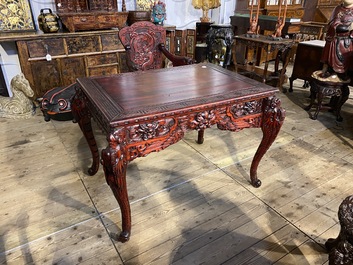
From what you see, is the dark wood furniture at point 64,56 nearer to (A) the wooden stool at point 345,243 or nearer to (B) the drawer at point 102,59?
(B) the drawer at point 102,59

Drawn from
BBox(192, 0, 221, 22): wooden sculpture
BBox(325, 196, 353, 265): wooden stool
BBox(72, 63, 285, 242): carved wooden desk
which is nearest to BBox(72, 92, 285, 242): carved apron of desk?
BBox(72, 63, 285, 242): carved wooden desk

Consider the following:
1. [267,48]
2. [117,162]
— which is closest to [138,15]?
[267,48]

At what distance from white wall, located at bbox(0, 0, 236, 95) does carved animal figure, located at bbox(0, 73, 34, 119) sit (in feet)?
1.81

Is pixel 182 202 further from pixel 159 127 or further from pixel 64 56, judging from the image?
pixel 64 56

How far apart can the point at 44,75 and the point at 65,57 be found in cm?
30

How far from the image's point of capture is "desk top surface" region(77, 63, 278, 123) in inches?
46.9

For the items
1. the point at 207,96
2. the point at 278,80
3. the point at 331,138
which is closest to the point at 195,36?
the point at 278,80

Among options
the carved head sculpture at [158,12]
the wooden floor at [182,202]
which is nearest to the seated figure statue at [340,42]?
the wooden floor at [182,202]

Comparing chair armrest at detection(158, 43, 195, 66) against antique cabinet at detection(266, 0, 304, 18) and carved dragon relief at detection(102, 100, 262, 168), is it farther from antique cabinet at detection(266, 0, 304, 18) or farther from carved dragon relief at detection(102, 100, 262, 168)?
antique cabinet at detection(266, 0, 304, 18)

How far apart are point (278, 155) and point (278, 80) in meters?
1.80

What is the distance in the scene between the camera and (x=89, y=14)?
2.92 metres

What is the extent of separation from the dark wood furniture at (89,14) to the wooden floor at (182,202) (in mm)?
1277

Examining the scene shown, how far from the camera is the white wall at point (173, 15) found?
308 centimetres

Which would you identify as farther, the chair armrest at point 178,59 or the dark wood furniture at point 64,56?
the dark wood furniture at point 64,56
